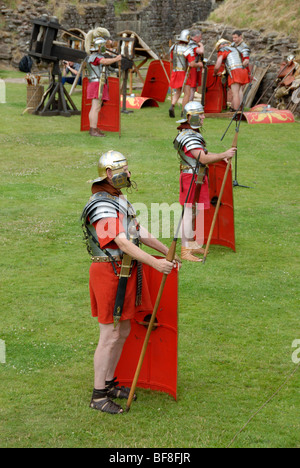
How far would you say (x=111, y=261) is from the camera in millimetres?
4930

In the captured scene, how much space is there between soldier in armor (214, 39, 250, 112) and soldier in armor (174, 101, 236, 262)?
9495 mm

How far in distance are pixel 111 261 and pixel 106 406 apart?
108 cm

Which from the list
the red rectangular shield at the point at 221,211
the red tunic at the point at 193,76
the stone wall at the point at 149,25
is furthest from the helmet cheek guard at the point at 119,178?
the stone wall at the point at 149,25

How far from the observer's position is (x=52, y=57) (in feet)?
55.7

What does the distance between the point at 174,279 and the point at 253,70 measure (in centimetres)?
1601

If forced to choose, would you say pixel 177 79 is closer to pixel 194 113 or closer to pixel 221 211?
pixel 221 211

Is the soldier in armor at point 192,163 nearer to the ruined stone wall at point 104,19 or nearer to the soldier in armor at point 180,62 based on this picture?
the soldier in armor at point 180,62

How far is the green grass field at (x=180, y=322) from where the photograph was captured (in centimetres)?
495

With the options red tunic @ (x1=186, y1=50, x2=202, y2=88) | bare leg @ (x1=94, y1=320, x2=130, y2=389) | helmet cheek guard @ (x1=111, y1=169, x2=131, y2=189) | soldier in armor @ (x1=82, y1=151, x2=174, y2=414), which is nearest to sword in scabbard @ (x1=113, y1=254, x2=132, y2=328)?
soldier in armor @ (x1=82, y1=151, x2=174, y2=414)

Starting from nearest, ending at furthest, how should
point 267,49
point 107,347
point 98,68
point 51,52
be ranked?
point 107,347 < point 98,68 < point 51,52 < point 267,49

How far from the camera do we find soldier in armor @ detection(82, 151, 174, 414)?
482 centimetres

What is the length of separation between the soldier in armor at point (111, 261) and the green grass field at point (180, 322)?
1.46ft

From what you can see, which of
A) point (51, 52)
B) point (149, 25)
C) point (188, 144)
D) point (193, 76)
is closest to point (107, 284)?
point (188, 144)

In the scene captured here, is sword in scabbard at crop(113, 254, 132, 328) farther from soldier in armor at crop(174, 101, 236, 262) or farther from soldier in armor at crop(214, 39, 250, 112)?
soldier in armor at crop(214, 39, 250, 112)
